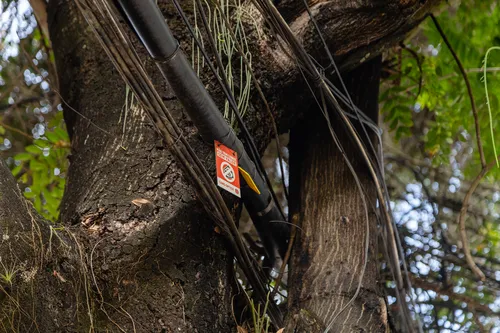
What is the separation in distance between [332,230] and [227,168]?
818mm

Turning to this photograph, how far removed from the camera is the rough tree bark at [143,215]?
2.18 metres

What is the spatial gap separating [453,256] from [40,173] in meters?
3.21

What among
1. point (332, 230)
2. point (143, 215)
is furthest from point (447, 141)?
point (143, 215)

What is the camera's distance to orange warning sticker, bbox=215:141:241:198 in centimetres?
259

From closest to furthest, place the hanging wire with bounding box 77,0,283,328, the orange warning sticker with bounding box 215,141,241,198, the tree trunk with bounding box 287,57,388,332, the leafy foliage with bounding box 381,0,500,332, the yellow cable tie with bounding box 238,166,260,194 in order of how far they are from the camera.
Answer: the hanging wire with bounding box 77,0,283,328
the orange warning sticker with bounding box 215,141,241,198
the yellow cable tie with bounding box 238,166,260,194
the tree trunk with bounding box 287,57,388,332
the leafy foliage with bounding box 381,0,500,332

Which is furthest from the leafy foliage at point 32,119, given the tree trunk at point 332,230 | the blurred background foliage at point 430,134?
the tree trunk at point 332,230

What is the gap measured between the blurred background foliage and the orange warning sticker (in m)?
1.36

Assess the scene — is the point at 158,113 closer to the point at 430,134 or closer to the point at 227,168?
the point at 227,168

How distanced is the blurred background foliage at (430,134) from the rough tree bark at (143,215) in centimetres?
69

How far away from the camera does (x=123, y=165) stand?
2705 mm

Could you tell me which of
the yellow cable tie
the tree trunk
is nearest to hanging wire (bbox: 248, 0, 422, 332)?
the tree trunk

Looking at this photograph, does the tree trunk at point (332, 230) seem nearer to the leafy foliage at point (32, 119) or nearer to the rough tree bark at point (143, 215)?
the rough tree bark at point (143, 215)

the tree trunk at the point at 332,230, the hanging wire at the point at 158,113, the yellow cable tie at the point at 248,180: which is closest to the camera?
the hanging wire at the point at 158,113

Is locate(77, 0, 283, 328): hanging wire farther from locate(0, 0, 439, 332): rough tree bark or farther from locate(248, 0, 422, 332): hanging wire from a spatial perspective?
locate(248, 0, 422, 332): hanging wire
